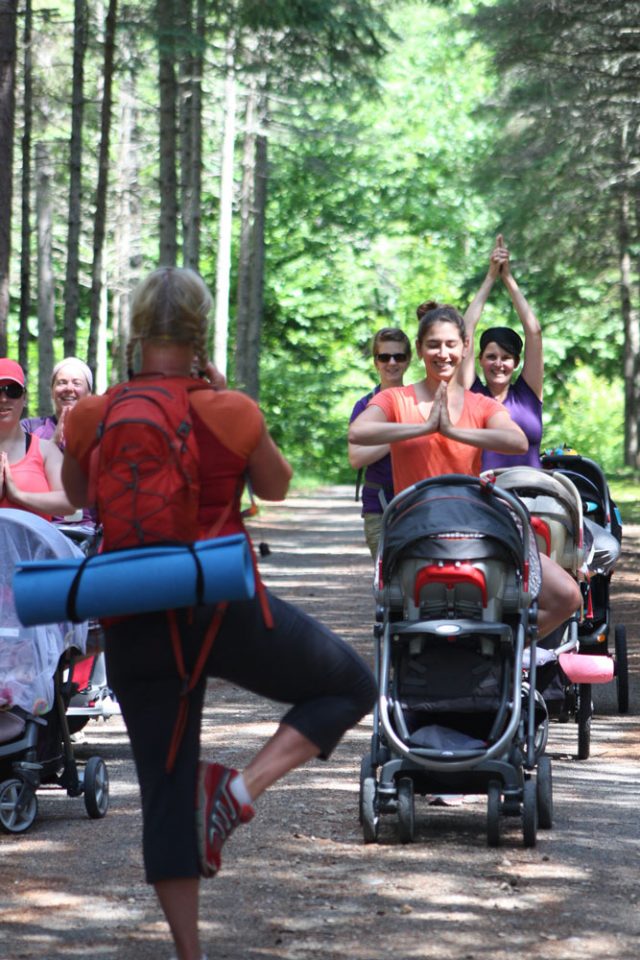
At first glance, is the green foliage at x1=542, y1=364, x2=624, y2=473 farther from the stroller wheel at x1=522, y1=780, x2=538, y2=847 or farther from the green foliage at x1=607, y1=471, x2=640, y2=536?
the stroller wheel at x1=522, y1=780, x2=538, y2=847

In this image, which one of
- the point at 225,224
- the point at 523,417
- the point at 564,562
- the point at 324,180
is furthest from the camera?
the point at 324,180

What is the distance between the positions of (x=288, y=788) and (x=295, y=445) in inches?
1748

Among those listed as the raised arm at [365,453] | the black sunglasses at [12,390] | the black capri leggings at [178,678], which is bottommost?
the black capri leggings at [178,678]

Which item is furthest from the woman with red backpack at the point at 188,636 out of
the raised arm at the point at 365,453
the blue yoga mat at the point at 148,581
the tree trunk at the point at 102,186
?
the tree trunk at the point at 102,186

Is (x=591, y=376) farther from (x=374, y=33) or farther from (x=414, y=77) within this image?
(x=374, y=33)

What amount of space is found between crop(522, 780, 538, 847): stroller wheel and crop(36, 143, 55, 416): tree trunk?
23.3 metres

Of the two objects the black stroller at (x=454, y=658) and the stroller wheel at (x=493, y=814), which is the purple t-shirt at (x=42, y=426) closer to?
the black stroller at (x=454, y=658)

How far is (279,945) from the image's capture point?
4.96 m

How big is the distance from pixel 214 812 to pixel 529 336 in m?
4.20

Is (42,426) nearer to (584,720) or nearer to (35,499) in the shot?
(35,499)

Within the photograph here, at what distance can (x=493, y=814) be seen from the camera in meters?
6.20

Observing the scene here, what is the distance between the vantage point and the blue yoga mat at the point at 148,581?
4145 millimetres

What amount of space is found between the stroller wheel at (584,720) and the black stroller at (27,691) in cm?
252

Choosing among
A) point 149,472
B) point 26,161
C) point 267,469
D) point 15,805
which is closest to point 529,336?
point 15,805
